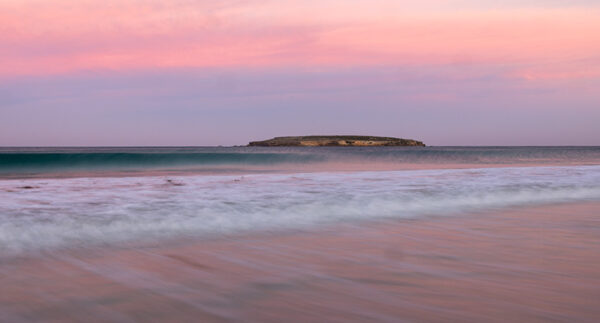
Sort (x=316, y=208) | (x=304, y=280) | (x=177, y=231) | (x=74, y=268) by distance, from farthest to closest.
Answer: (x=316, y=208) < (x=177, y=231) < (x=74, y=268) < (x=304, y=280)

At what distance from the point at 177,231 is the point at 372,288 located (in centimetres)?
178

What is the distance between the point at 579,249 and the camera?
9.32ft

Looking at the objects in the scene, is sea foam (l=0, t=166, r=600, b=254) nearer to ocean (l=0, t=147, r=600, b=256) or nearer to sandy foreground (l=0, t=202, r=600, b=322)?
ocean (l=0, t=147, r=600, b=256)

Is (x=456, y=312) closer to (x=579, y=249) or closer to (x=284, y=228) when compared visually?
(x=579, y=249)

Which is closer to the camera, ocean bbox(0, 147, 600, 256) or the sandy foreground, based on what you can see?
the sandy foreground

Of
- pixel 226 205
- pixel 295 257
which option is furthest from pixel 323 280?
pixel 226 205

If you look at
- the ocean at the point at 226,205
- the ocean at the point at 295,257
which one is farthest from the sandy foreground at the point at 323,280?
the ocean at the point at 226,205

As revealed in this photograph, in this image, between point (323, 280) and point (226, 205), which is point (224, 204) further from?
point (323, 280)

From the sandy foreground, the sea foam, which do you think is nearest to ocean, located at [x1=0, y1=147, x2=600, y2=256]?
the sea foam

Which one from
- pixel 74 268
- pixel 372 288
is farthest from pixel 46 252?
pixel 372 288

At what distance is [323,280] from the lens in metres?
2.23

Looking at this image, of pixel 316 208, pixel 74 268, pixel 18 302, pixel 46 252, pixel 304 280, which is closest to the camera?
pixel 18 302

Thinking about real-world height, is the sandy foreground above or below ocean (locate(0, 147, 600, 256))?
below

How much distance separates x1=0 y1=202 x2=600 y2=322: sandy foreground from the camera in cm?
181
